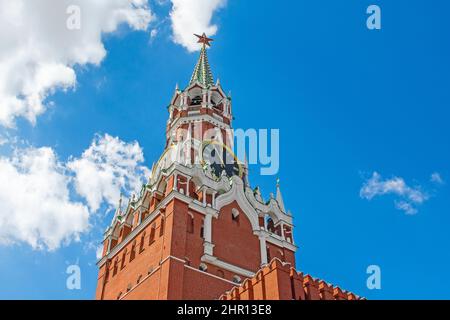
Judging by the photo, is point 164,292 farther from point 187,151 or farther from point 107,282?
point 187,151

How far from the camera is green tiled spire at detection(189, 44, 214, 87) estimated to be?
55606 mm

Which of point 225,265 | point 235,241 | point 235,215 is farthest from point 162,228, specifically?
point 235,215

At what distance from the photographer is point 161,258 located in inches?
1361

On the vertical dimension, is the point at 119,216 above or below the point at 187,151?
below

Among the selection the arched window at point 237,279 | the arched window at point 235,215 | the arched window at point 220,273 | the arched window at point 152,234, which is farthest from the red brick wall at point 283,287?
the arched window at point 235,215

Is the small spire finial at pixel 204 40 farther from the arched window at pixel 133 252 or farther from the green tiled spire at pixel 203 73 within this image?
the arched window at pixel 133 252

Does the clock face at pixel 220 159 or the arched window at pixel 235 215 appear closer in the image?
the arched window at pixel 235 215

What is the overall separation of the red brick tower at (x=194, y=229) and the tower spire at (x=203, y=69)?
6790 millimetres

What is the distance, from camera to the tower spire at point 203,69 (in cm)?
5570

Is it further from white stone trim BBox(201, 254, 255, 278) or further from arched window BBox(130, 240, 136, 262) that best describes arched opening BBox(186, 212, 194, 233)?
arched window BBox(130, 240, 136, 262)

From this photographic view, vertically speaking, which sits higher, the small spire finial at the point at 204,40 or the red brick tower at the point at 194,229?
the small spire finial at the point at 204,40

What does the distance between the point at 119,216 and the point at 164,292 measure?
44.0ft

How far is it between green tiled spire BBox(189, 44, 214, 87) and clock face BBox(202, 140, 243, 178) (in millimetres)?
9491
